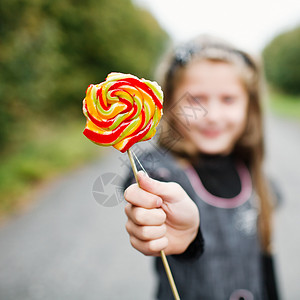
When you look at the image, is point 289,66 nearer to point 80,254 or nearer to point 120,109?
point 80,254

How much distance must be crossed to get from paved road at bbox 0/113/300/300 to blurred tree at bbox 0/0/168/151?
177 centimetres

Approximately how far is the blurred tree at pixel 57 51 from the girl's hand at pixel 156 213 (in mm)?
4803

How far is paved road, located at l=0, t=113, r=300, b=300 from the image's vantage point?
9.78 ft

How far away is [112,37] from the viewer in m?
11.5

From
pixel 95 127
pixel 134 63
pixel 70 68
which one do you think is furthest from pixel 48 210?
pixel 134 63

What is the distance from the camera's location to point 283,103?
20484mm

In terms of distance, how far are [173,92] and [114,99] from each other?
32.5 inches

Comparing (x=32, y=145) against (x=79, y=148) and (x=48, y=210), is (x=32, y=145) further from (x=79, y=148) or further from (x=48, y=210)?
(x=48, y=210)

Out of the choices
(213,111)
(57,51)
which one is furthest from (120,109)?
(57,51)

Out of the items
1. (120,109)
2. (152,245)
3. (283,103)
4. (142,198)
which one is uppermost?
(283,103)

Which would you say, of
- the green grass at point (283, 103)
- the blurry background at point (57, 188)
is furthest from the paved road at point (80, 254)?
the green grass at point (283, 103)

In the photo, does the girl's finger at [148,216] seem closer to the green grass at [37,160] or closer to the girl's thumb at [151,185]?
the girl's thumb at [151,185]

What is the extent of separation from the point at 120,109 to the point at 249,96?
3.70ft

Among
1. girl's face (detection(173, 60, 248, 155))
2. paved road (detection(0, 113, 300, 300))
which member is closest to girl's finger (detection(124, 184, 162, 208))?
girl's face (detection(173, 60, 248, 155))
